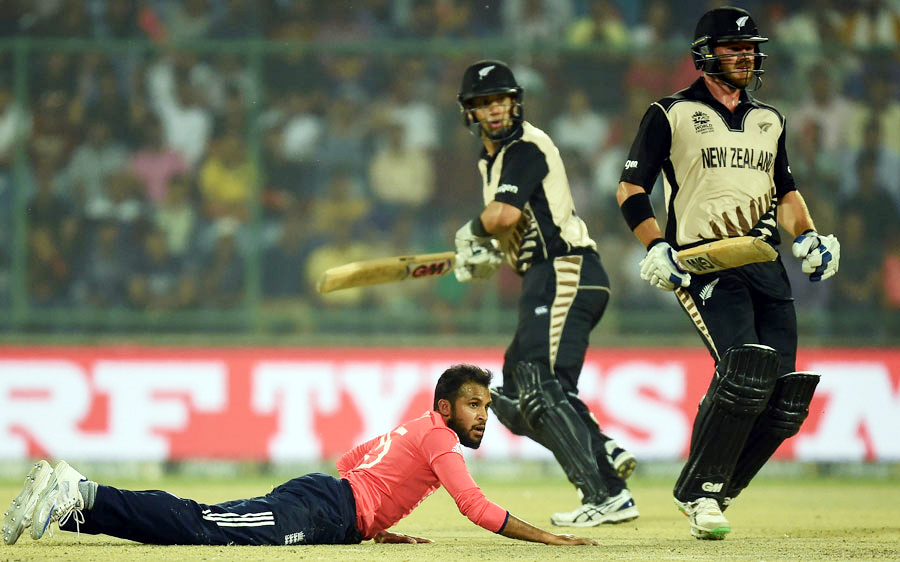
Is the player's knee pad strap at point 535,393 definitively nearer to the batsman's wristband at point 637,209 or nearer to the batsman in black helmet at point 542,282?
the batsman in black helmet at point 542,282

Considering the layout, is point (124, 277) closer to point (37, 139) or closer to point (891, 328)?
point (37, 139)

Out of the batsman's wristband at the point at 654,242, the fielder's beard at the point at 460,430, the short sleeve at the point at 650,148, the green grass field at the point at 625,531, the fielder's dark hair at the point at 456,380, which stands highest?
the short sleeve at the point at 650,148

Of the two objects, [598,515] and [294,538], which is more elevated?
[294,538]

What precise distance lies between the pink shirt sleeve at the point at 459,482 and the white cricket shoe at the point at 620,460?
1595mm

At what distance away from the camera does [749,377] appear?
5.65 meters

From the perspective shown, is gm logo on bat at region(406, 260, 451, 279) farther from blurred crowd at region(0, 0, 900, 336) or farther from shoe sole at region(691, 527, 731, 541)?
blurred crowd at region(0, 0, 900, 336)

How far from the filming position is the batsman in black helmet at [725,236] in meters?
5.78

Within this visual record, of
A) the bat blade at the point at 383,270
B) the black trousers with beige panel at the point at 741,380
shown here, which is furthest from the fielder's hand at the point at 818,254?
the bat blade at the point at 383,270

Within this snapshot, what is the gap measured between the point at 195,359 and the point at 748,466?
5835 millimetres

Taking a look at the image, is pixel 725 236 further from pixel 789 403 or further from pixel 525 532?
pixel 525 532

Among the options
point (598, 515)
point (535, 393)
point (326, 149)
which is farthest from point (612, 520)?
point (326, 149)

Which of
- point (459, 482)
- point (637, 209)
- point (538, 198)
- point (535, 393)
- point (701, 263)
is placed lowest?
point (459, 482)

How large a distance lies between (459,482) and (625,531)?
1.60 metres

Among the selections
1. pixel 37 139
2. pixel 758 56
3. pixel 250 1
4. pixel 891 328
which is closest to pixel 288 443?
pixel 37 139
